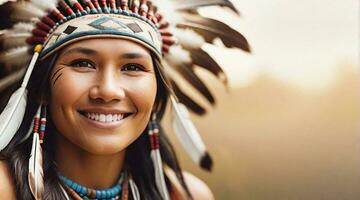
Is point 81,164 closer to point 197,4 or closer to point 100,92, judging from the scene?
point 100,92

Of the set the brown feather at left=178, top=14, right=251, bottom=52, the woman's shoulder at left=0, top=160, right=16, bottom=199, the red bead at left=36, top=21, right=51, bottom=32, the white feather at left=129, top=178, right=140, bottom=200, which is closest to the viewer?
the woman's shoulder at left=0, top=160, right=16, bottom=199

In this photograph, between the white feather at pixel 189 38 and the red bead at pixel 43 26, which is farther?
the white feather at pixel 189 38

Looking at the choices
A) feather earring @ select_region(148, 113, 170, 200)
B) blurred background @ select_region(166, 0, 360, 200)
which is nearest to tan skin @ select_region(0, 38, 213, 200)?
feather earring @ select_region(148, 113, 170, 200)

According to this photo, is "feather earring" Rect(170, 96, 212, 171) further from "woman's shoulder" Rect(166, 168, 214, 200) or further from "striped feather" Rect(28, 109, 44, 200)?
"striped feather" Rect(28, 109, 44, 200)

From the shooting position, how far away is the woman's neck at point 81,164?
4.98 feet

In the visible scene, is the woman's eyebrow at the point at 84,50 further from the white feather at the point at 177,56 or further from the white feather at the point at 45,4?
the white feather at the point at 177,56

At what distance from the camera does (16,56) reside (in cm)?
155

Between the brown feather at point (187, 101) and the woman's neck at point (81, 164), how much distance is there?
30cm

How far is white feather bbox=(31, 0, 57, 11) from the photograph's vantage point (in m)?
1.48

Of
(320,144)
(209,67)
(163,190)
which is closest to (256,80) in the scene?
(209,67)

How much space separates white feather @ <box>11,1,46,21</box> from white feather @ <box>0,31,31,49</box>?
0.04 metres

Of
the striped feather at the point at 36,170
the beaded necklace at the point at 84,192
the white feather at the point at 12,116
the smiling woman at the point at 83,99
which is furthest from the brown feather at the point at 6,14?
the beaded necklace at the point at 84,192

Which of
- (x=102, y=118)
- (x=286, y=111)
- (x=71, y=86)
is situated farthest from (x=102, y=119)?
(x=286, y=111)

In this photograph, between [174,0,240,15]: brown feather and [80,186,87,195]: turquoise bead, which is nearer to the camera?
[80,186,87,195]: turquoise bead
